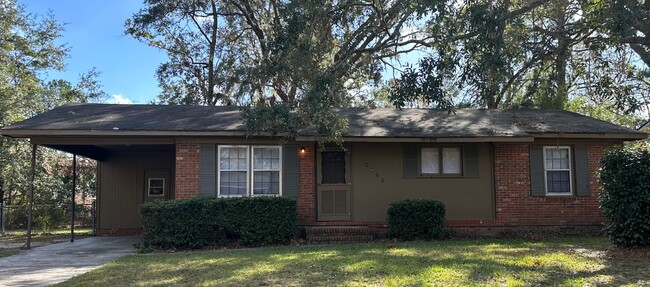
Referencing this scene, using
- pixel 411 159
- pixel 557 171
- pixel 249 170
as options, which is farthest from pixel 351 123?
pixel 557 171

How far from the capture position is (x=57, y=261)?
9.30 m

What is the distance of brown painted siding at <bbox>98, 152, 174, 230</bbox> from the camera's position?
15.1m

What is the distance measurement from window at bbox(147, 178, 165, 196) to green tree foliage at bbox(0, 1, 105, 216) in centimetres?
670

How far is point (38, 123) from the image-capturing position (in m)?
11.3

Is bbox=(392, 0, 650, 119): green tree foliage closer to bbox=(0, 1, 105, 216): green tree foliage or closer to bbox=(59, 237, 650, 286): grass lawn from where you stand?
bbox=(59, 237, 650, 286): grass lawn

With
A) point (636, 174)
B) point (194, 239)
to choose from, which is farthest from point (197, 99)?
point (636, 174)

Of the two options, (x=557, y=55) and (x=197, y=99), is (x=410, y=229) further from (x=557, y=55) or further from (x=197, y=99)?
(x=197, y=99)

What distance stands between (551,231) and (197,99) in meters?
17.4

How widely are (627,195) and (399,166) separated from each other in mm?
5170

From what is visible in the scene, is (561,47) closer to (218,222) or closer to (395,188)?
(395,188)

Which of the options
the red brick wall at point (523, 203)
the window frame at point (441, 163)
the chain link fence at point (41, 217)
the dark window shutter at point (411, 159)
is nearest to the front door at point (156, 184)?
the chain link fence at point (41, 217)

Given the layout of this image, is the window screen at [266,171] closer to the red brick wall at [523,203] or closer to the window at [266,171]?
the window at [266,171]

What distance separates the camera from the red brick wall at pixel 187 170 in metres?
11.8

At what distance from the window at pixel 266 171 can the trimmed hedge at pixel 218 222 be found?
101cm
